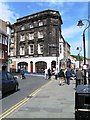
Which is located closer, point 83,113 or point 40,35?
point 83,113

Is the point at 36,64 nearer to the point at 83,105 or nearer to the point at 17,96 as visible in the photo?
the point at 17,96

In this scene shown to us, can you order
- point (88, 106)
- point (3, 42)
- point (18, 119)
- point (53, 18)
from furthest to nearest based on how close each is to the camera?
point (53, 18) < point (3, 42) < point (18, 119) < point (88, 106)

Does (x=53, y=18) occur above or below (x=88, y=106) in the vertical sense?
above

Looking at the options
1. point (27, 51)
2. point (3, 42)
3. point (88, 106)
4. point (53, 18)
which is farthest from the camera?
point (27, 51)

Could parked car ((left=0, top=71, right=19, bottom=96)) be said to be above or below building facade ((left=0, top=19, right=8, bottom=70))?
below

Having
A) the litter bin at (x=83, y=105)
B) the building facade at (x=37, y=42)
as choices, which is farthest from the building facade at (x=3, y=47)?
the litter bin at (x=83, y=105)

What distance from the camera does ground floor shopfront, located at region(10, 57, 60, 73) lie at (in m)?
57.0

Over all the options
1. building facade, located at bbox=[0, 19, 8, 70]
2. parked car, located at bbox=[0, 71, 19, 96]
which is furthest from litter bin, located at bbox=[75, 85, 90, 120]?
building facade, located at bbox=[0, 19, 8, 70]

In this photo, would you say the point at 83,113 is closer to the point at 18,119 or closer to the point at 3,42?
the point at 18,119

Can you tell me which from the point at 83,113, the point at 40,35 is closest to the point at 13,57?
the point at 40,35

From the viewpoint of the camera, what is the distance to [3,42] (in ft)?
175

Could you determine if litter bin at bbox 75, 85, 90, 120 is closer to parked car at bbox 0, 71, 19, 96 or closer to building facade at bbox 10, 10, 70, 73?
parked car at bbox 0, 71, 19, 96

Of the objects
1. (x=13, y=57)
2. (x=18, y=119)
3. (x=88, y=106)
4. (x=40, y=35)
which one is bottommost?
(x=18, y=119)

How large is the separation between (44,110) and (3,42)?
1696 inches
